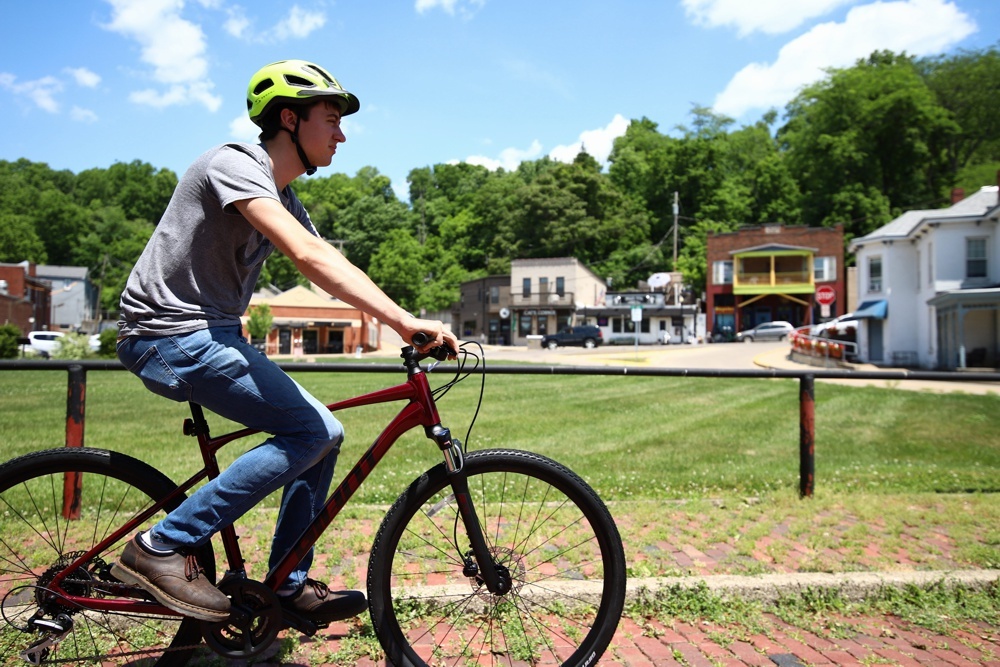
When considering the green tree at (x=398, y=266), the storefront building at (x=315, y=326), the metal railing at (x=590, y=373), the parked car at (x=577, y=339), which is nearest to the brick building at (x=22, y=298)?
the storefront building at (x=315, y=326)

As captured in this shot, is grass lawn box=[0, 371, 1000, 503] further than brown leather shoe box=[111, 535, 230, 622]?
Yes

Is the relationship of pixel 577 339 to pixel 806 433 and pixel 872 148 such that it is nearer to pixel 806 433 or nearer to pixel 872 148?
pixel 872 148

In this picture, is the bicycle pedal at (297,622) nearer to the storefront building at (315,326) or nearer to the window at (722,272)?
the storefront building at (315,326)

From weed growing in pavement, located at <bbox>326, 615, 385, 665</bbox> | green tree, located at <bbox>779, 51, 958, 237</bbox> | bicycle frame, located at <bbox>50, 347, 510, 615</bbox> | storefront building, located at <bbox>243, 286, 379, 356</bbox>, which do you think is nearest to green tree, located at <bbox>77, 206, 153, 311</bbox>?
storefront building, located at <bbox>243, 286, 379, 356</bbox>

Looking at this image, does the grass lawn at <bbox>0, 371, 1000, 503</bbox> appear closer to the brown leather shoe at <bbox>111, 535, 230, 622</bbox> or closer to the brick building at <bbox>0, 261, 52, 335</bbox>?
the brown leather shoe at <bbox>111, 535, 230, 622</bbox>

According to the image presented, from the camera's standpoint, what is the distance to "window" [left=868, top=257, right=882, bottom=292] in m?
37.7

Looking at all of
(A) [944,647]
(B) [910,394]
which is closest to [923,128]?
(B) [910,394]

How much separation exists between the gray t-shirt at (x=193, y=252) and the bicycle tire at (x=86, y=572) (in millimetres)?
597

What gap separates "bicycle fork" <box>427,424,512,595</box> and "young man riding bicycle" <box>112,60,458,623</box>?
0.38 meters

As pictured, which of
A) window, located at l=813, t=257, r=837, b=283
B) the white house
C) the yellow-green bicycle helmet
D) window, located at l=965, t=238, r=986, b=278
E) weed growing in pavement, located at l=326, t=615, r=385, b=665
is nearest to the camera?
the yellow-green bicycle helmet

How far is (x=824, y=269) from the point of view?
63.5m

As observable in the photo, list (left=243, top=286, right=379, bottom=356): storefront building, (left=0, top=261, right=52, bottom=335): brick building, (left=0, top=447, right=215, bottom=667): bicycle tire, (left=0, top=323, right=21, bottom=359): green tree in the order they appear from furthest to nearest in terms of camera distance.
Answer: (left=0, top=261, right=52, bottom=335): brick building, (left=243, top=286, right=379, bottom=356): storefront building, (left=0, top=323, right=21, bottom=359): green tree, (left=0, top=447, right=215, bottom=667): bicycle tire

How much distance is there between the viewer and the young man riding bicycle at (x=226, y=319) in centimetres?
234

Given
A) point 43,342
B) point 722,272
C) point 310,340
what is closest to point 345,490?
point 43,342
